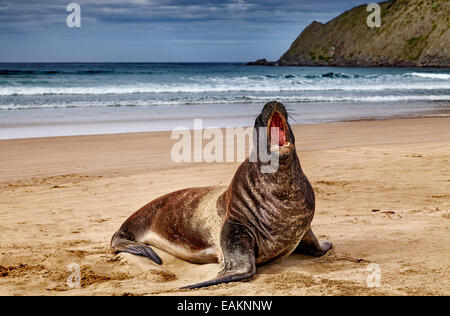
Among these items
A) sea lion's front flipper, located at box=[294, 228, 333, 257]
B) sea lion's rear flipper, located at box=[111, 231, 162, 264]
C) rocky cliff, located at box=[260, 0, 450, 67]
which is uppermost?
rocky cliff, located at box=[260, 0, 450, 67]

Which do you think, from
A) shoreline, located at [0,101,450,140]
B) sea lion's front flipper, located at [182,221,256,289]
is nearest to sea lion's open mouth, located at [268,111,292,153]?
sea lion's front flipper, located at [182,221,256,289]

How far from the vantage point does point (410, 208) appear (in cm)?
686

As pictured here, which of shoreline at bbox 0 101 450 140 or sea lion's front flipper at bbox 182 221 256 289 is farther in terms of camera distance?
shoreline at bbox 0 101 450 140

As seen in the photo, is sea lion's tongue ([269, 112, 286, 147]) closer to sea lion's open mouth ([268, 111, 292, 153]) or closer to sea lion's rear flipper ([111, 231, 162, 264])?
sea lion's open mouth ([268, 111, 292, 153])

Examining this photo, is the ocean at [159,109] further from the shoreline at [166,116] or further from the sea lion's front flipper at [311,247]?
the sea lion's front flipper at [311,247]

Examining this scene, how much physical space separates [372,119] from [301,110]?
375 cm

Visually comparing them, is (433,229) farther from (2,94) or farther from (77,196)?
(2,94)

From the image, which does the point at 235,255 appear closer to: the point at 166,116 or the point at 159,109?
the point at 166,116

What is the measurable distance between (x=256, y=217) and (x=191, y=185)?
395 centimetres

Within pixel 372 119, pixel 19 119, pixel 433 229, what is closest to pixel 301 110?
pixel 372 119

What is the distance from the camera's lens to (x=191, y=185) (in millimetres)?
8477

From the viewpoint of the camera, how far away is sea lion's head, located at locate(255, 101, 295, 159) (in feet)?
14.3

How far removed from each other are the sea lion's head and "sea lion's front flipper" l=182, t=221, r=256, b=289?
738mm

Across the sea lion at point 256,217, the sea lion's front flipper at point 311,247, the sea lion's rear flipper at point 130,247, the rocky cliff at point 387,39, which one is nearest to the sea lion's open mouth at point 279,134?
the sea lion at point 256,217
